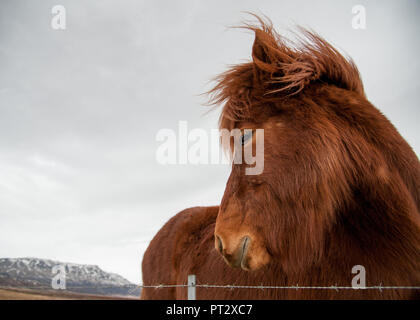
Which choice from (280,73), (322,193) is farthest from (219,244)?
(280,73)

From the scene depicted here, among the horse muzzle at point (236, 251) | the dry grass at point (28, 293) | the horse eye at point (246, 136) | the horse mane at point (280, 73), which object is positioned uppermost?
the horse mane at point (280, 73)

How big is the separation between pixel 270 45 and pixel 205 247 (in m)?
2.33

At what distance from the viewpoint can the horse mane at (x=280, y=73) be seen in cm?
190

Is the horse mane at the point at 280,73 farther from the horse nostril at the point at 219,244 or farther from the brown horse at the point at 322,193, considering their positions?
the horse nostril at the point at 219,244

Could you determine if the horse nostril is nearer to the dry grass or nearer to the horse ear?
the horse ear

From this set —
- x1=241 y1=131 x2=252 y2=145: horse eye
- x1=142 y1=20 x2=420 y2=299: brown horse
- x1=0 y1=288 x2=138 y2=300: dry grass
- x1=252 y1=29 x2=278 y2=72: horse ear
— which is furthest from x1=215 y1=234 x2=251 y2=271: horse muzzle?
x1=0 y1=288 x2=138 y2=300: dry grass

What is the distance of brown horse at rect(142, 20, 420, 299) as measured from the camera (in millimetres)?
1490

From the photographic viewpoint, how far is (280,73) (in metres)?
1.96

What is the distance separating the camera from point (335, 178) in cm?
161

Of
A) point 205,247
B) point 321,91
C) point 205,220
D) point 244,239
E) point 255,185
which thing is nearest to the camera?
point 244,239

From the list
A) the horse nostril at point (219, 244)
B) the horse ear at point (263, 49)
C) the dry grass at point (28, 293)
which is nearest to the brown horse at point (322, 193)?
the horse nostril at point (219, 244)
